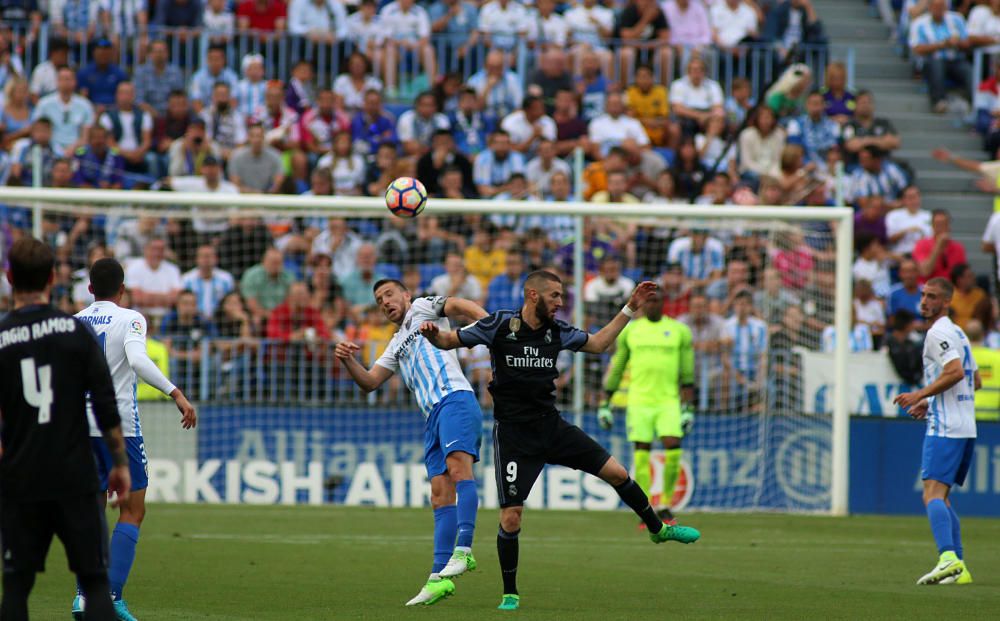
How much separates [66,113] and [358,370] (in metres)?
12.6

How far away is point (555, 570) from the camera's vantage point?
38.1 ft

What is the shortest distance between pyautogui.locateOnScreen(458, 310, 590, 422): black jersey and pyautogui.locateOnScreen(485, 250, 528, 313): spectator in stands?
29.3ft

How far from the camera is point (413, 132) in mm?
21531

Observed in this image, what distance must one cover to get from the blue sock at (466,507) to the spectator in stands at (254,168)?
35.8 feet

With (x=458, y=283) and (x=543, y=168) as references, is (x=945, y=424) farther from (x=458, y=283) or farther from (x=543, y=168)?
(x=543, y=168)

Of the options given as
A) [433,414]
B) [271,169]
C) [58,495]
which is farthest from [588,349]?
[271,169]

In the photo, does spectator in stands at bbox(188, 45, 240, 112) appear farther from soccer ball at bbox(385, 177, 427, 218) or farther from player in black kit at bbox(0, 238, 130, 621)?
player in black kit at bbox(0, 238, 130, 621)

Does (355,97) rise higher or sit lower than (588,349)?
higher

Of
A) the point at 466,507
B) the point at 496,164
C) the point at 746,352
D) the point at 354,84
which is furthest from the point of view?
the point at 354,84

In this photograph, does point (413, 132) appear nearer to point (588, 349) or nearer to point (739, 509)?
point (739, 509)

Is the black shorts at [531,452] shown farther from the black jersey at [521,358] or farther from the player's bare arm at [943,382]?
the player's bare arm at [943,382]

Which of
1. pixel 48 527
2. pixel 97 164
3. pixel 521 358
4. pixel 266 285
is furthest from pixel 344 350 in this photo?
pixel 97 164

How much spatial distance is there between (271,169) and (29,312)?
14057mm

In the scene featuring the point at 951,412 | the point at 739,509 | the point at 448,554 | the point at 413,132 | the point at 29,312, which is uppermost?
the point at 413,132
